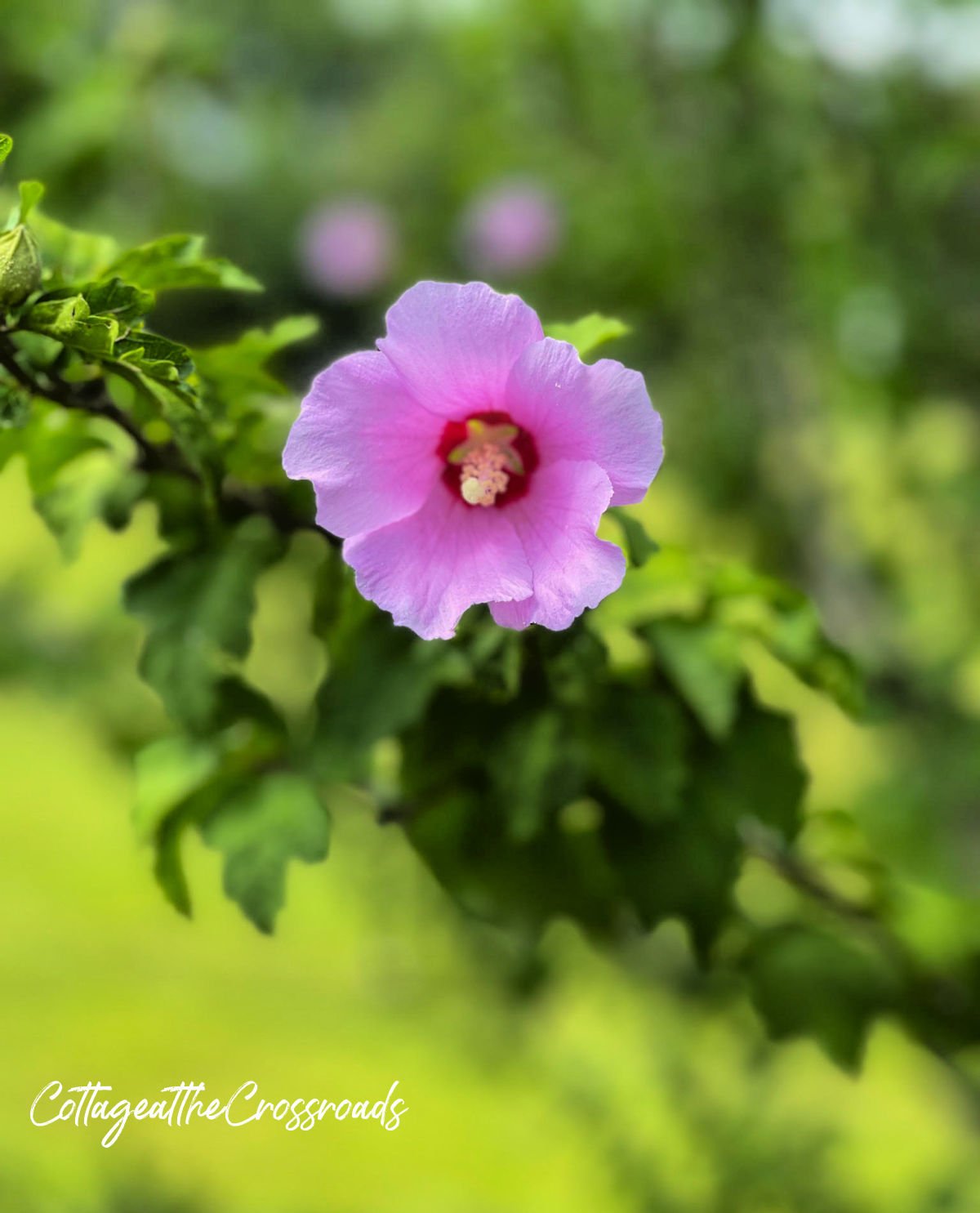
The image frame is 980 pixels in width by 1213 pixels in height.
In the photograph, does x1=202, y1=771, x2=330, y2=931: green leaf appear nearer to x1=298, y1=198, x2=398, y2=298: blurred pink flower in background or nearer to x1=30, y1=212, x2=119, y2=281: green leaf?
x1=30, y1=212, x2=119, y2=281: green leaf

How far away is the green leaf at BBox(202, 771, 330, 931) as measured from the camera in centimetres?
47

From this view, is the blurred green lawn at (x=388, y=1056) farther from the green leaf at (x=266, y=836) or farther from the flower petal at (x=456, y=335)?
the flower petal at (x=456, y=335)

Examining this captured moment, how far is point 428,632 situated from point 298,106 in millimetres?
2671

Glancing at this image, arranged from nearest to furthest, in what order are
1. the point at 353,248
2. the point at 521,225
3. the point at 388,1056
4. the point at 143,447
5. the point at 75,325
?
the point at 75,325
the point at 143,447
the point at 388,1056
the point at 521,225
the point at 353,248

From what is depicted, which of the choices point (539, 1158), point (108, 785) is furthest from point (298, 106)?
point (539, 1158)

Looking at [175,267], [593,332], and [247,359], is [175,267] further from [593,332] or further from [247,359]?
[593,332]

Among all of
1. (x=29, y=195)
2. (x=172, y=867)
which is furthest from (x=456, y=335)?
(x=172, y=867)

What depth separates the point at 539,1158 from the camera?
1.79 meters

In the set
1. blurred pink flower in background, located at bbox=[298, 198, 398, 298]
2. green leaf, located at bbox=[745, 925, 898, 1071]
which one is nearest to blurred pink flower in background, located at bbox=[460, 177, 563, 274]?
blurred pink flower in background, located at bbox=[298, 198, 398, 298]

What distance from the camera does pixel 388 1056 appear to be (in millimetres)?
2012

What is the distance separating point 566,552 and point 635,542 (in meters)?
0.05

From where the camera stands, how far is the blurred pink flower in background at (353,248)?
98.5 inches

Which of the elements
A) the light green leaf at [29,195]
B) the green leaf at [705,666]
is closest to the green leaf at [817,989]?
the green leaf at [705,666]

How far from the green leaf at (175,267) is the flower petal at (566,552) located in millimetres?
134
